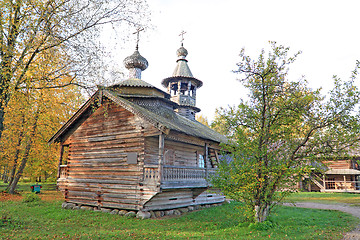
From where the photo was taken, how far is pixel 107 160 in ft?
50.9

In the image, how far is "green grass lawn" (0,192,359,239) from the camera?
9.41m

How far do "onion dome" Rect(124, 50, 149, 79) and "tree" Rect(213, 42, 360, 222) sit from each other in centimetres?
1207

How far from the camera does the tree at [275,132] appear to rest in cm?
974

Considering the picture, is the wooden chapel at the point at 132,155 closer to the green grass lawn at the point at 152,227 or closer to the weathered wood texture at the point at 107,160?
the weathered wood texture at the point at 107,160

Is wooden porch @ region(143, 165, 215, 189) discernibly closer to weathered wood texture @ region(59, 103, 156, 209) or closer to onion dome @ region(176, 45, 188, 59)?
weathered wood texture @ region(59, 103, 156, 209)

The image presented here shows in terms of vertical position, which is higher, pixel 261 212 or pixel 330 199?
pixel 261 212

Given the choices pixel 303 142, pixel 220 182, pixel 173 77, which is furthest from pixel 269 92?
pixel 173 77

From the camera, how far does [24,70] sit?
9492 millimetres

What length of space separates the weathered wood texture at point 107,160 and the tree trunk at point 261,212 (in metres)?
6.35

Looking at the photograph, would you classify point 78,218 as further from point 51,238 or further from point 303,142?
point 303,142

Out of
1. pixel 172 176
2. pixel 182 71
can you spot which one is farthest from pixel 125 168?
pixel 182 71

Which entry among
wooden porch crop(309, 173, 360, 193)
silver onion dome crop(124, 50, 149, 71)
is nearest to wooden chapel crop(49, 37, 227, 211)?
silver onion dome crop(124, 50, 149, 71)

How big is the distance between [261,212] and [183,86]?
788 inches

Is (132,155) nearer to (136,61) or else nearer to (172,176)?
(172,176)
